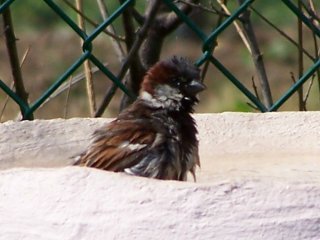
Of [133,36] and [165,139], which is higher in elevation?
[133,36]

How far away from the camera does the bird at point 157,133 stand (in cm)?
249

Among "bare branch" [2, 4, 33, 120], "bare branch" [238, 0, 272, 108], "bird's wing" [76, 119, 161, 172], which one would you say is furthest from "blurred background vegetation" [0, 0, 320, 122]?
"bird's wing" [76, 119, 161, 172]

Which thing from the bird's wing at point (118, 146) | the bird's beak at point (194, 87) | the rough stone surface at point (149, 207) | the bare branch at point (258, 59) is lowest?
the rough stone surface at point (149, 207)

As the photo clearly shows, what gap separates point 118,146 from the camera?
2561 mm

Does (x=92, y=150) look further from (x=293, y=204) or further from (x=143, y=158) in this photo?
(x=293, y=204)

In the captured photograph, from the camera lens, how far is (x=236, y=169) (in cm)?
232

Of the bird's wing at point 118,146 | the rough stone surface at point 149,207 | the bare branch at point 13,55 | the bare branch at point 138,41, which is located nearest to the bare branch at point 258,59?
the bare branch at point 138,41

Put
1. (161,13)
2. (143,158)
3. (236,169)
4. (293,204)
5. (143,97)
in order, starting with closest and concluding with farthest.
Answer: (293,204), (236,169), (143,158), (143,97), (161,13)

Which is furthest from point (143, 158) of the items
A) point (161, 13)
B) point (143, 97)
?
point (161, 13)

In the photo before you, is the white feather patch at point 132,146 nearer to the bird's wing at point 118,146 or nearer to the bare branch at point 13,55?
the bird's wing at point 118,146

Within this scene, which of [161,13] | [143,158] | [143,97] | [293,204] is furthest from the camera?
[161,13]

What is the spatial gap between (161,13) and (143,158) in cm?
107

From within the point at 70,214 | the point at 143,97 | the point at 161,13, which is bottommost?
the point at 70,214

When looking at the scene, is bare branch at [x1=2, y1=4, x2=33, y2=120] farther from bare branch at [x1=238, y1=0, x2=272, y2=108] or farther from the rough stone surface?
the rough stone surface
